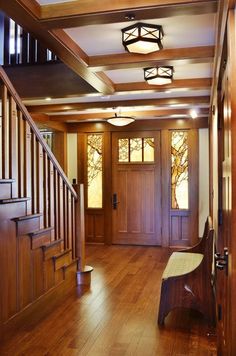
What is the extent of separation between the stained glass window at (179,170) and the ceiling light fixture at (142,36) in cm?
407

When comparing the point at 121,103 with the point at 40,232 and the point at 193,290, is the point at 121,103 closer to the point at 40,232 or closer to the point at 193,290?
the point at 40,232

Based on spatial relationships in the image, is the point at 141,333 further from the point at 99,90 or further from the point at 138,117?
the point at 138,117

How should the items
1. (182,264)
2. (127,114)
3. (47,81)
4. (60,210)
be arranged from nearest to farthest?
1. (182,264)
2. (60,210)
3. (47,81)
4. (127,114)

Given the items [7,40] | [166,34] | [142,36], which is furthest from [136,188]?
[142,36]

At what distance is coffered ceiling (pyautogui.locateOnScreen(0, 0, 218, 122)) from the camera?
2.36 metres

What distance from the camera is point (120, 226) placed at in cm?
728

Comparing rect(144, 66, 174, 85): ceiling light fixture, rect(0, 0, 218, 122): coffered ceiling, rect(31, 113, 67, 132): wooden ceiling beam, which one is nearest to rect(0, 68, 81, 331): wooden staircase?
rect(0, 0, 218, 122): coffered ceiling

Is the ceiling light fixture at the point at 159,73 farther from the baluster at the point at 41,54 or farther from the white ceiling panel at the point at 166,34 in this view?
the baluster at the point at 41,54

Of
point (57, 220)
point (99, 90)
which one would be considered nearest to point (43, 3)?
point (99, 90)

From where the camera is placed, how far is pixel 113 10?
237 centimetres

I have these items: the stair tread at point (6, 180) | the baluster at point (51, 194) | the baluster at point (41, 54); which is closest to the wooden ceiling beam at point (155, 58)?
the baluster at point (51, 194)

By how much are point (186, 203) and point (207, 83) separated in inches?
121

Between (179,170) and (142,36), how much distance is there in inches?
172

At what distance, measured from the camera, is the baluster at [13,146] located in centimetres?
316
